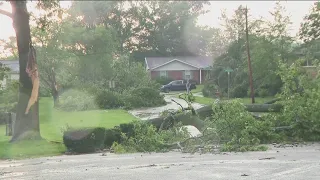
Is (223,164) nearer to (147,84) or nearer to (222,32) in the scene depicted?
(147,84)

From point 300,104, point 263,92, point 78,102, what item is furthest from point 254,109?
point 263,92

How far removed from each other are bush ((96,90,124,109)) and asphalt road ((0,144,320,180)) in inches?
842

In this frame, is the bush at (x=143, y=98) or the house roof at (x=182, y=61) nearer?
the bush at (x=143, y=98)

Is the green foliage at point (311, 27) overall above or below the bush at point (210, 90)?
above

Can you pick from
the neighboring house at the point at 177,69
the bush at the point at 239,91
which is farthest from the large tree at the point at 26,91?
the neighboring house at the point at 177,69

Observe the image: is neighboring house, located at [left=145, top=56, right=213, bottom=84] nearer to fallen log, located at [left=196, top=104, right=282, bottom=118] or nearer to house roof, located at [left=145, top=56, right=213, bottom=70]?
house roof, located at [left=145, top=56, right=213, bottom=70]

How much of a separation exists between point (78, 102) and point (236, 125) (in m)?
21.2

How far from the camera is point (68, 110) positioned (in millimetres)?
32594

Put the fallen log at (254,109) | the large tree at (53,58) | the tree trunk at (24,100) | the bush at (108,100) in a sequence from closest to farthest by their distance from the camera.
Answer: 1. the tree trunk at (24,100)
2. the fallen log at (254,109)
3. the bush at (108,100)
4. the large tree at (53,58)

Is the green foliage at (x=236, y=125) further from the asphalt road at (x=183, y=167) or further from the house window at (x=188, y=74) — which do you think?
the house window at (x=188, y=74)

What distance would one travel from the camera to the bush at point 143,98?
114 feet

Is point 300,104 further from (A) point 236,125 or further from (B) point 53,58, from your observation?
(B) point 53,58

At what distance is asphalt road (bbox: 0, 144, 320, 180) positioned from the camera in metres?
8.41

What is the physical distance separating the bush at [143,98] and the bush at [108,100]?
23.7 inches
